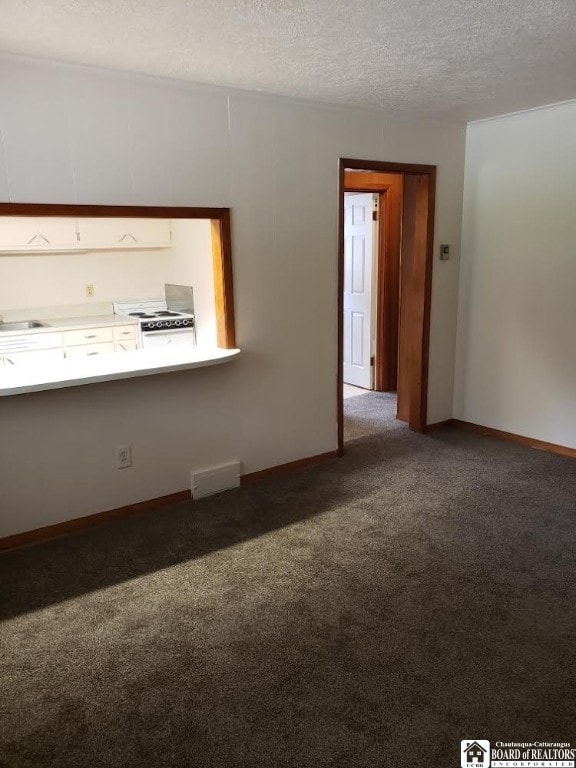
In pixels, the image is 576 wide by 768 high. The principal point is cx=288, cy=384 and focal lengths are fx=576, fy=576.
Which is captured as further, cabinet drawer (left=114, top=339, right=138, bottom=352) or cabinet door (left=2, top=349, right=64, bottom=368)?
cabinet drawer (left=114, top=339, right=138, bottom=352)

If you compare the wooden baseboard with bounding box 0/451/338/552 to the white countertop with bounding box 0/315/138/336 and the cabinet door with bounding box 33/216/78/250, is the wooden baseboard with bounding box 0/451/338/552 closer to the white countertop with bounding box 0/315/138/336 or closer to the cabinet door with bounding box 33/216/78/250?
the white countertop with bounding box 0/315/138/336

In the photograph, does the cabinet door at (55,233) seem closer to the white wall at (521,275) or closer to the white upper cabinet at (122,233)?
the white upper cabinet at (122,233)

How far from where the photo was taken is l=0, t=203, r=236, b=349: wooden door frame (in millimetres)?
2734

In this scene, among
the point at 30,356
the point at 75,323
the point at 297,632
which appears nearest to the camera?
the point at 297,632

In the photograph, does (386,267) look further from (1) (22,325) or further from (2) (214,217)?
(1) (22,325)

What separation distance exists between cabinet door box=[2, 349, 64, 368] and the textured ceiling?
2423 millimetres

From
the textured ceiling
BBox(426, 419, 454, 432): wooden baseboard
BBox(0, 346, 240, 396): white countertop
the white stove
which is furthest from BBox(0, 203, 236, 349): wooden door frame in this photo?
BBox(426, 419, 454, 432): wooden baseboard

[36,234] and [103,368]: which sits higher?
[36,234]

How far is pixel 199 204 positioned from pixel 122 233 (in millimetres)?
2139

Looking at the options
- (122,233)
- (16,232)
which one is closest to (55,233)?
(16,232)

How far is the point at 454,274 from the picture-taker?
176 inches

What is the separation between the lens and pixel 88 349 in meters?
4.79

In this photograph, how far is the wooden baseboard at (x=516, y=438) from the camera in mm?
4012

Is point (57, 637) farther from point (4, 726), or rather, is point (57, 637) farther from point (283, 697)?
point (283, 697)
